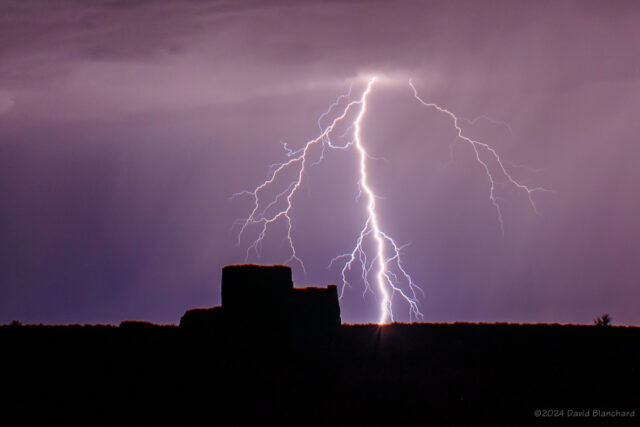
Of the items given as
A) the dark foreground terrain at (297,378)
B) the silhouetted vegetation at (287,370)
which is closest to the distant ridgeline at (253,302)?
the silhouetted vegetation at (287,370)

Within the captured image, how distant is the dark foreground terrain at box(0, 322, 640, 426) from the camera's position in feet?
50.5

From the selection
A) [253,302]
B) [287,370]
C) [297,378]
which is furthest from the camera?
[253,302]

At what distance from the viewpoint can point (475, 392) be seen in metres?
17.2

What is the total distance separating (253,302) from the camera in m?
19.6

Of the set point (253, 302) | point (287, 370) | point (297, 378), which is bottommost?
point (297, 378)

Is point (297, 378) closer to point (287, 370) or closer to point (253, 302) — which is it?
point (287, 370)

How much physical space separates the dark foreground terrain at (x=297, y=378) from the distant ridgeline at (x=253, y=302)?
284 millimetres

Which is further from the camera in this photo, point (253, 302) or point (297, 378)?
point (253, 302)

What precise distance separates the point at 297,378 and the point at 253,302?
2.94 meters

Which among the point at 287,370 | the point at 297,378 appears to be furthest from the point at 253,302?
the point at 297,378

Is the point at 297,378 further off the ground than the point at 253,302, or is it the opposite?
the point at 253,302

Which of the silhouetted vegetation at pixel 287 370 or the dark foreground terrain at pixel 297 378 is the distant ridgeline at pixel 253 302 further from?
the dark foreground terrain at pixel 297 378

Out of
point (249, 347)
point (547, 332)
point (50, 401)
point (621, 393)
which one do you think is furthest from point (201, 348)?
point (547, 332)

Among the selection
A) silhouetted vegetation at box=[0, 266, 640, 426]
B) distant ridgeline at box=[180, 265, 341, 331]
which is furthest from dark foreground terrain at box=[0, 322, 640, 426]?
distant ridgeline at box=[180, 265, 341, 331]
